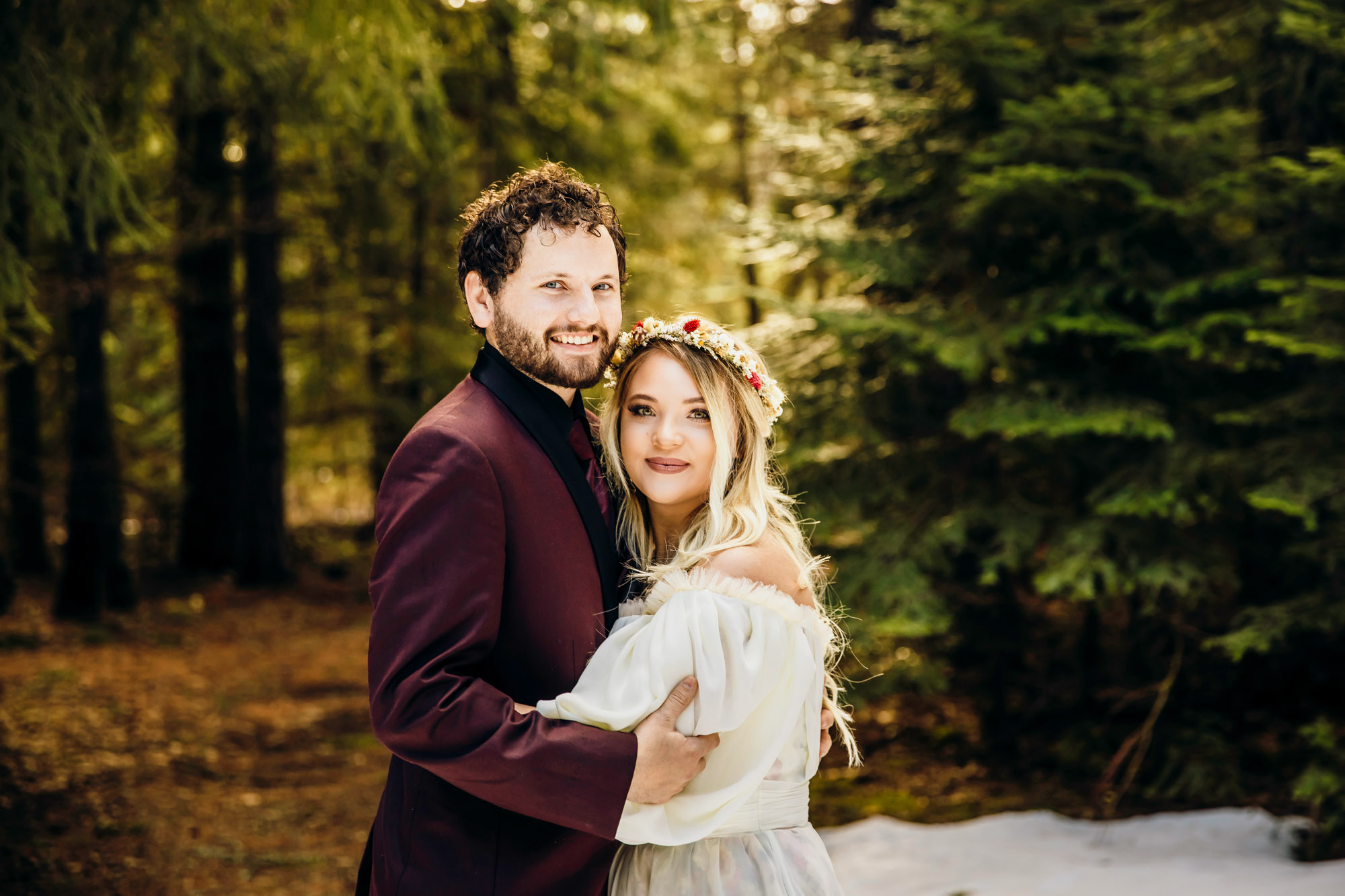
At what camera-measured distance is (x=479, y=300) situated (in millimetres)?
2387

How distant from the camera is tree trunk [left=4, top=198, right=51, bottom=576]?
9.97 meters

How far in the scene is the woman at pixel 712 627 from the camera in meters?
2.19

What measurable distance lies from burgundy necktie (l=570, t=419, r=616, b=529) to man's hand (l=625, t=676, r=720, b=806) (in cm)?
48

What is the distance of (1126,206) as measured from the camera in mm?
5840

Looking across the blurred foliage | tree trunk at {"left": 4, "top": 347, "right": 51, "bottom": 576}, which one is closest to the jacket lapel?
the blurred foliage

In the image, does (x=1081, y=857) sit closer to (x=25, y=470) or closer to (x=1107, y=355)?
(x=1107, y=355)

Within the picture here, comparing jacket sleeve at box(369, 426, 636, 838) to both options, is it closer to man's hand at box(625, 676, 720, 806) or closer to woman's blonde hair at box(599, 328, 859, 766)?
man's hand at box(625, 676, 720, 806)

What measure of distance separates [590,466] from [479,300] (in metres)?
0.49

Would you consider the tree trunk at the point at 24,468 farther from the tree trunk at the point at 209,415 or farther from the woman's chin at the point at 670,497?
the woman's chin at the point at 670,497

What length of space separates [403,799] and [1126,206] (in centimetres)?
528

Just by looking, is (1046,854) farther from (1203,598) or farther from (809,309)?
(809,309)

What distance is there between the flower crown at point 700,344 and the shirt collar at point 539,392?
306 millimetres

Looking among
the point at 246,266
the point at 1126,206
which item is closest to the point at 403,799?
the point at 1126,206

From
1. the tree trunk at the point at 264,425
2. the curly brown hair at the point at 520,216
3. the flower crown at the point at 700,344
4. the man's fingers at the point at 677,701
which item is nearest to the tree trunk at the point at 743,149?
the tree trunk at the point at 264,425
